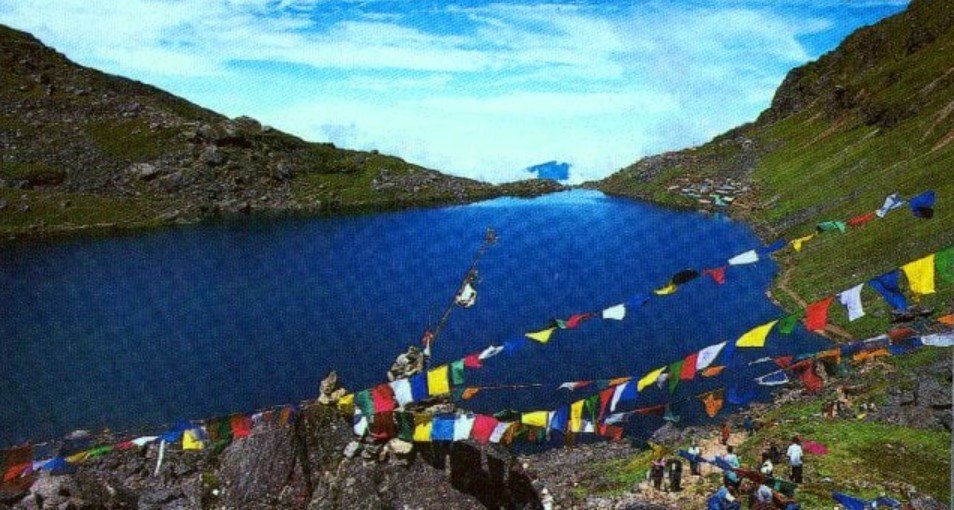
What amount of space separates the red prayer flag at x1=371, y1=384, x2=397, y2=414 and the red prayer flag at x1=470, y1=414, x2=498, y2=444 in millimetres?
2916

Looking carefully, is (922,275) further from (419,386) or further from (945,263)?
(419,386)

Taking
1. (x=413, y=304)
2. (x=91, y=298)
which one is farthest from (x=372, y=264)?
→ (x=91, y=298)

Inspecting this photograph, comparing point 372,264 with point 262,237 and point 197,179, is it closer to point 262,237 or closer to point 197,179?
point 262,237

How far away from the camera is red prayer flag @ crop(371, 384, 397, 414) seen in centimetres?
2077

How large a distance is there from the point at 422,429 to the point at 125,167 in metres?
172

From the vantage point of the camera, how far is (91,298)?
254 ft

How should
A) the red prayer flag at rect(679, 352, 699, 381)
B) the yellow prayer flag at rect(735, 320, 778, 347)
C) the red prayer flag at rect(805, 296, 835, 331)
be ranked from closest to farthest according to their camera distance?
the red prayer flag at rect(805, 296, 835, 331) < the yellow prayer flag at rect(735, 320, 778, 347) < the red prayer flag at rect(679, 352, 699, 381)

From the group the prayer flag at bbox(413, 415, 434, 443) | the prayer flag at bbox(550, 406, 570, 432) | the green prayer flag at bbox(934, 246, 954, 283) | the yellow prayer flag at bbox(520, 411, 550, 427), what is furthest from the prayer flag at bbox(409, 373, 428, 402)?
the green prayer flag at bbox(934, 246, 954, 283)

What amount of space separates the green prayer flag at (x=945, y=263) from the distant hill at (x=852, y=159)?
3353 centimetres

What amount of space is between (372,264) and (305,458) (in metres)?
79.4

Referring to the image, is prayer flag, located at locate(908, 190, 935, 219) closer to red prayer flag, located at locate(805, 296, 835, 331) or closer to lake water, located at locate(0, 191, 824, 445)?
red prayer flag, located at locate(805, 296, 835, 331)

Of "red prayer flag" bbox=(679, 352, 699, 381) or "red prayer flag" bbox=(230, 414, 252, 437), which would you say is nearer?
"red prayer flag" bbox=(679, 352, 699, 381)

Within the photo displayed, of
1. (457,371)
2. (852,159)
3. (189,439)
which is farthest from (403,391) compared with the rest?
(852,159)

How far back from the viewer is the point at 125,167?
16775cm
